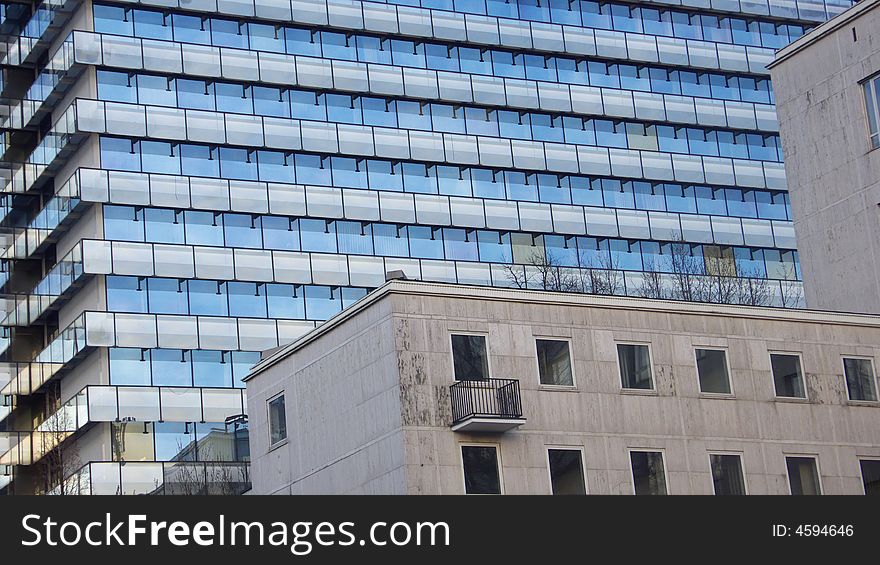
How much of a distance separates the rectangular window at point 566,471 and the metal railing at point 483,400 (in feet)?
6.53

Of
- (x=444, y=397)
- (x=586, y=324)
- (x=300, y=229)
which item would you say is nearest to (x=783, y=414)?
(x=586, y=324)

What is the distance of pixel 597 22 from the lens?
4168 inches

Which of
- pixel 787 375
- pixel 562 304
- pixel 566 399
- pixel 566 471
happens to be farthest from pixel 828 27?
pixel 566 471

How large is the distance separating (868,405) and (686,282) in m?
42.3

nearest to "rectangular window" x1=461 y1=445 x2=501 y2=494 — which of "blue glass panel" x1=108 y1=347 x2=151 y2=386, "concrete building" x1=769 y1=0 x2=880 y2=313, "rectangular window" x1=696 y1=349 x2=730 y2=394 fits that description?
"rectangular window" x1=696 y1=349 x2=730 y2=394

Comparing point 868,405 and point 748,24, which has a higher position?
point 748,24

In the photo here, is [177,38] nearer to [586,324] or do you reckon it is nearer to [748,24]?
[748,24]

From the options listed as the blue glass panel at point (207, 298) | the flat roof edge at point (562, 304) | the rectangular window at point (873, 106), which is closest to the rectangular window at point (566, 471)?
the flat roof edge at point (562, 304)

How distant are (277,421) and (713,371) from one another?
14.3 metres

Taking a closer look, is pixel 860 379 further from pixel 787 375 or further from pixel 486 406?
pixel 486 406

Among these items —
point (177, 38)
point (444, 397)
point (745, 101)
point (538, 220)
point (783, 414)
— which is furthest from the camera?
point (745, 101)

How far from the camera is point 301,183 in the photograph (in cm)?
9462

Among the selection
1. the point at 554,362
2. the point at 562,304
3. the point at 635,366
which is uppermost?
the point at 562,304

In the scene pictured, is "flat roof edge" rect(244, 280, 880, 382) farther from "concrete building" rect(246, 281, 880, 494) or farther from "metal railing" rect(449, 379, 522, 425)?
"metal railing" rect(449, 379, 522, 425)
